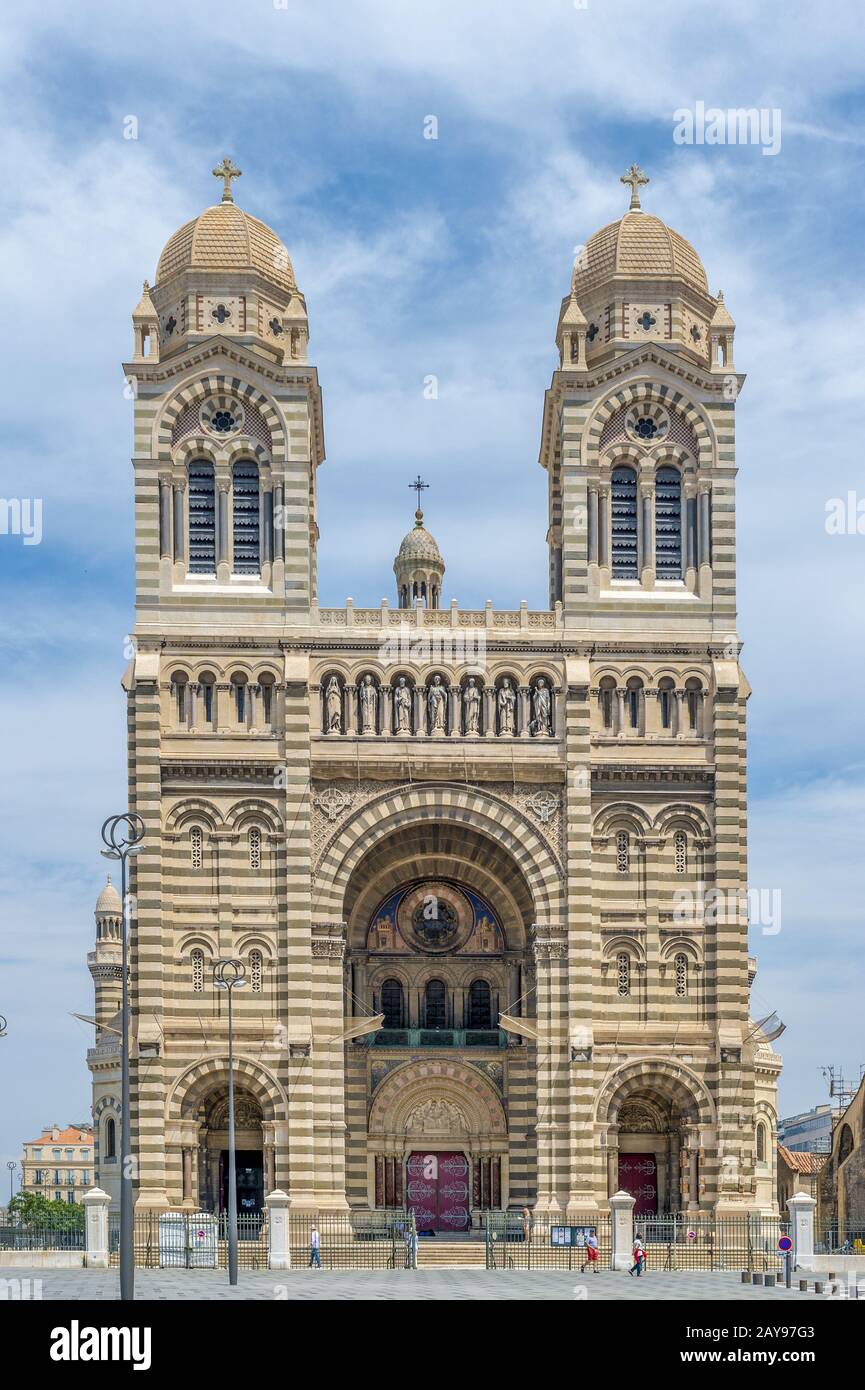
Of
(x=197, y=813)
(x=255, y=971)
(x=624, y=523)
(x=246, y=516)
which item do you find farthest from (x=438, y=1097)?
(x=246, y=516)

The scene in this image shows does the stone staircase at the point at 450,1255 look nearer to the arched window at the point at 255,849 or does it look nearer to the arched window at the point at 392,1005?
the arched window at the point at 392,1005

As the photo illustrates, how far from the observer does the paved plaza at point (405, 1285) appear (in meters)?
41.4

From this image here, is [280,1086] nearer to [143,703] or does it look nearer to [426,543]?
[143,703]

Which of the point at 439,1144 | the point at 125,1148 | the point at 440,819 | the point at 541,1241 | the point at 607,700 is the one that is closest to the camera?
the point at 125,1148

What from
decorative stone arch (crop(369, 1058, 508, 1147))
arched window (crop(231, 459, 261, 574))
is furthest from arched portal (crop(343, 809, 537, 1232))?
arched window (crop(231, 459, 261, 574))

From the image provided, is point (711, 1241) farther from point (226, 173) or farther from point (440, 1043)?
point (226, 173)

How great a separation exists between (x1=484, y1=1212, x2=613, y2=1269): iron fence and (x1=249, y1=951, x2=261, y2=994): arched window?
9541 mm

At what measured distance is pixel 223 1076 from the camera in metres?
61.9

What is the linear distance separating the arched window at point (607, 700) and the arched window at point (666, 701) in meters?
1.46

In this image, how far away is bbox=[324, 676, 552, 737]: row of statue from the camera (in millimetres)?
64062

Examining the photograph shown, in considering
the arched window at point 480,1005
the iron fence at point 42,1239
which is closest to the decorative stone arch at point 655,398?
the arched window at point 480,1005

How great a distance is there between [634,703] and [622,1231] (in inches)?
662
